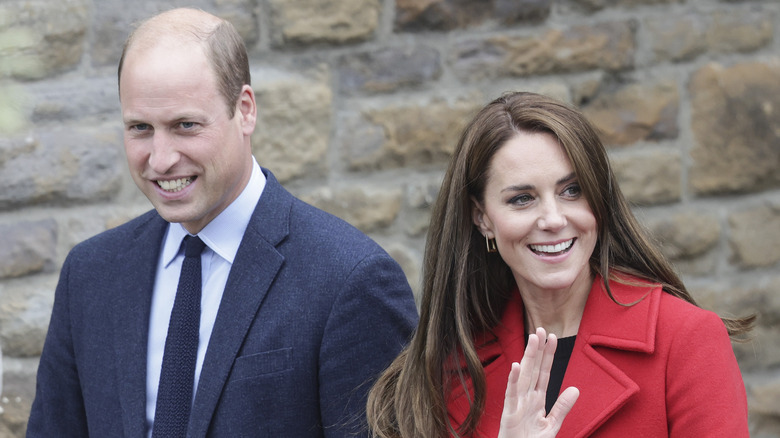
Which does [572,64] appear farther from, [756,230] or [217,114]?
[217,114]

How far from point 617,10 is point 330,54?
41.2 inches

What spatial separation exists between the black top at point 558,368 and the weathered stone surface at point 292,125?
1.40 m

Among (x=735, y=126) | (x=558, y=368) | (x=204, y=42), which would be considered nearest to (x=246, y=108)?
(x=204, y=42)

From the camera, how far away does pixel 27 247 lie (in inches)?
122

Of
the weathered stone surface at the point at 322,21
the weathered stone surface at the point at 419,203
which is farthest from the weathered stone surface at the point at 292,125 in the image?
the weathered stone surface at the point at 419,203

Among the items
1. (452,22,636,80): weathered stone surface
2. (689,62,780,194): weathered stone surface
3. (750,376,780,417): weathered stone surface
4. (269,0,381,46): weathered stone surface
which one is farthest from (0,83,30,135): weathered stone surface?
(750,376,780,417): weathered stone surface

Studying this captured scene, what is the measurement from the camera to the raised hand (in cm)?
180

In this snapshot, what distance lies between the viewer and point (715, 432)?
5.90 ft

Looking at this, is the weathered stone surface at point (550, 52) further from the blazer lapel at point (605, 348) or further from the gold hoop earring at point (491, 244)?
the blazer lapel at point (605, 348)

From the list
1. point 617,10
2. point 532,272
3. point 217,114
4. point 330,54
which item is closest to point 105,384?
point 217,114

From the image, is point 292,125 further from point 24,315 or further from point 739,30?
point 739,30

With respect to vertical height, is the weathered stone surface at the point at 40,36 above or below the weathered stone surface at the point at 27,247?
above

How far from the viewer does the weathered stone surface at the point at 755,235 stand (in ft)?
11.6

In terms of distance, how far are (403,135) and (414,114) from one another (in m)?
0.08
